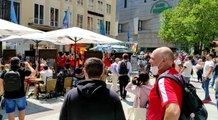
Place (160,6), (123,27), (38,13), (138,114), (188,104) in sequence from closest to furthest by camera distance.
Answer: (188,104)
(138,114)
(38,13)
(160,6)
(123,27)

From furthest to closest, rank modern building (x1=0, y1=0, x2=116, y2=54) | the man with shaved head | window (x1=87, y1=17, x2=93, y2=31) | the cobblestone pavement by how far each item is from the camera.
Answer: window (x1=87, y1=17, x2=93, y2=31) → modern building (x1=0, y1=0, x2=116, y2=54) → the cobblestone pavement → the man with shaved head

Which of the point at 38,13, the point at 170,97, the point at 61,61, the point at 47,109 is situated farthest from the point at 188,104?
the point at 38,13

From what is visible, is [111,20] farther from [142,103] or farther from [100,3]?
[142,103]

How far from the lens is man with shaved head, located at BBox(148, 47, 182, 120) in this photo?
9.38 ft

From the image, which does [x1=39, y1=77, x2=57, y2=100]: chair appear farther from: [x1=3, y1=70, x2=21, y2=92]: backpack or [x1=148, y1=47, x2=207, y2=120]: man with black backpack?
[x1=148, y1=47, x2=207, y2=120]: man with black backpack

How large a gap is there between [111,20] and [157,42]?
31.7 m

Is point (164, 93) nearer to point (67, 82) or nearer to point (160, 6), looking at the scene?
point (67, 82)

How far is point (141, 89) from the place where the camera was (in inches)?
277

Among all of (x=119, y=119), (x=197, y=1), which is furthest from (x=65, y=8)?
(x=119, y=119)

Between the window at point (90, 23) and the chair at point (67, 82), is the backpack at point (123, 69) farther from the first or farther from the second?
the window at point (90, 23)

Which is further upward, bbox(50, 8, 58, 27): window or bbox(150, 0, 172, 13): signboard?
bbox(150, 0, 172, 13): signboard

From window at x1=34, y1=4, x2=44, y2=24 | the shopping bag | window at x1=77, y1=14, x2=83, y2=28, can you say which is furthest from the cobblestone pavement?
window at x1=77, y1=14, x2=83, y2=28

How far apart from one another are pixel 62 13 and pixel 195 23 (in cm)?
1863

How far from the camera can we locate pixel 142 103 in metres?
6.88
